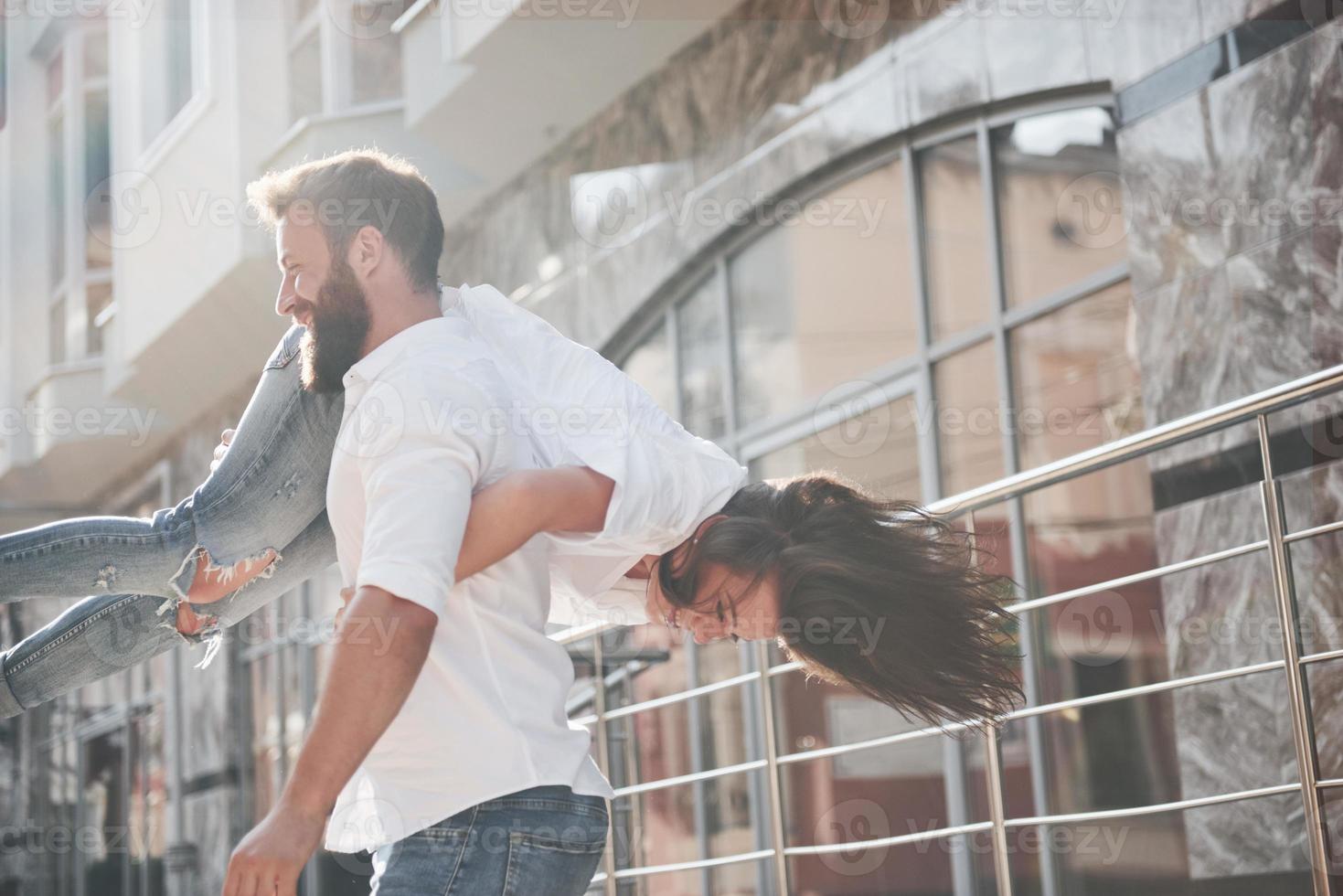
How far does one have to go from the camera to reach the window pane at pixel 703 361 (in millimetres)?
8289

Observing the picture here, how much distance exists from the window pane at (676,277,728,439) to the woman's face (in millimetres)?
5486

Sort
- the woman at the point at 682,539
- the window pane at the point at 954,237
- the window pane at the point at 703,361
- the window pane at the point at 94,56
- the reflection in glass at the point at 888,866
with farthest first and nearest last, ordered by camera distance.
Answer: the window pane at the point at 94,56
the window pane at the point at 703,361
the window pane at the point at 954,237
the reflection in glass at the point at 888,866
the woman at the point at 682,539

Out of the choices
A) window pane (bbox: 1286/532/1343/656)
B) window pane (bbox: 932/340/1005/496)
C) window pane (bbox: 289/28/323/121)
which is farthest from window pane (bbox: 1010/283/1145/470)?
window pane (bbox: 289/28/323/121)

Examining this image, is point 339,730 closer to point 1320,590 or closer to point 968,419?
point 1320,590

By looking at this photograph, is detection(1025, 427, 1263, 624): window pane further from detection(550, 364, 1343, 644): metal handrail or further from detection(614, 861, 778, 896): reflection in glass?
detection(614, 861, 778, 896): reflection in glass

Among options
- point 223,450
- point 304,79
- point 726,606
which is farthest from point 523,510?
point 304,79

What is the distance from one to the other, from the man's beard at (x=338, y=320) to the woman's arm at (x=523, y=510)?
47cm

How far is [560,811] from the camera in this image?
88.1 inches

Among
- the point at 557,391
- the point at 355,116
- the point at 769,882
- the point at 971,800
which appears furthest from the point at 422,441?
the point at 355,116

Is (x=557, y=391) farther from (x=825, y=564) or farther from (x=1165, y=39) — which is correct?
(x=1165, y=39)

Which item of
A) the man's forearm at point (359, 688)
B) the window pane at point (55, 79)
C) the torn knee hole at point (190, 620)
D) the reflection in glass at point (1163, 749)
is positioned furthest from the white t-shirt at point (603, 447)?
the window pane at point (55, 79)

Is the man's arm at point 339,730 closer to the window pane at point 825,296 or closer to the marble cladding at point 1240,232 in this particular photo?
the marble cladding at point 1240,232

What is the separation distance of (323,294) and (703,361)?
588 cm

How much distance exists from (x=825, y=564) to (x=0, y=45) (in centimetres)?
1749
